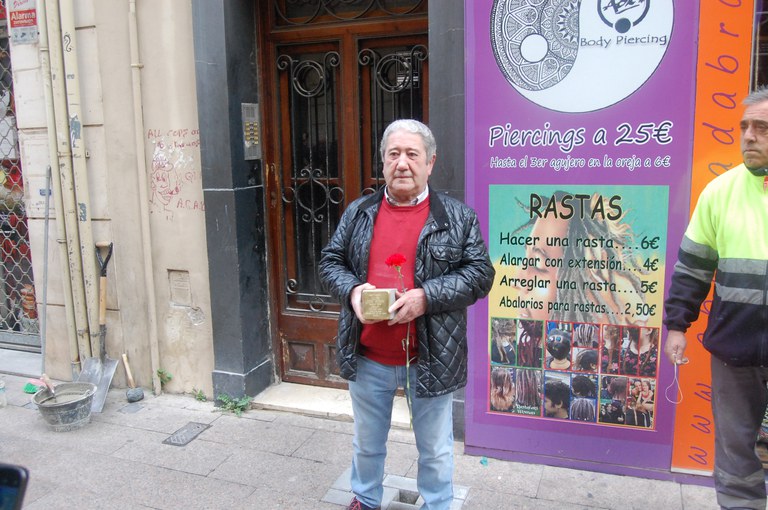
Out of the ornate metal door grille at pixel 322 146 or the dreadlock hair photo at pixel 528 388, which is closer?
the dreadlock hair photo at pixel 528 388

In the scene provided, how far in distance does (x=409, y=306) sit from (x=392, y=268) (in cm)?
24

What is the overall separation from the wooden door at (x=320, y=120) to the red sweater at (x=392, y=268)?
5.17 feet

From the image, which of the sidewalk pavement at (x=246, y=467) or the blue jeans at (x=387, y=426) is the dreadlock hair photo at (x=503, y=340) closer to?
the sidewalk pavement at (x=246, y=467)

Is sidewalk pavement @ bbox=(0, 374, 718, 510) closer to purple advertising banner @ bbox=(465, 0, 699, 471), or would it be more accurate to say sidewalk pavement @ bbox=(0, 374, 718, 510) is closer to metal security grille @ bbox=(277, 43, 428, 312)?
purple advertising banner @ bbox=(465, 0, 699, 471)

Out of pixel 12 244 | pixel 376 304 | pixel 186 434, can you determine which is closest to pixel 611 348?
pixel 376 304

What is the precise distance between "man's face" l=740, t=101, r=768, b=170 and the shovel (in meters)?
4.26

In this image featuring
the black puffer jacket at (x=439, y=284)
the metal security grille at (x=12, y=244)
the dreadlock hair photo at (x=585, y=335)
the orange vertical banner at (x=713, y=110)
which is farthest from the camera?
the metal security grille at (x=12, y=244)

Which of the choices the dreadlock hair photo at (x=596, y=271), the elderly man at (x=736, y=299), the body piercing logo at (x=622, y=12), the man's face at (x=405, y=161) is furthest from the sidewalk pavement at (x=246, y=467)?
the body piercing logo at (x=622, y=12)

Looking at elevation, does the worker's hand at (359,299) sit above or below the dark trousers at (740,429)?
above

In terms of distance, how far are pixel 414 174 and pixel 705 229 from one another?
1.27m

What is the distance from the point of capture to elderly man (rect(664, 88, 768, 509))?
2.55 meters

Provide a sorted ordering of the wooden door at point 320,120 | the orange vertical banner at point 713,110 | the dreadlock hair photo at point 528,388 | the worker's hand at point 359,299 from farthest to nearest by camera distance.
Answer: the wooden door at point 320,120, the dreadlock hair photo at point 528,388, the orange vertical banner at point 713,110, the worker's hand at point 359,299

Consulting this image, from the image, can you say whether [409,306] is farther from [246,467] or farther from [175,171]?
[175,171]

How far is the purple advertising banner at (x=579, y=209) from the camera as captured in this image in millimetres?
3320
